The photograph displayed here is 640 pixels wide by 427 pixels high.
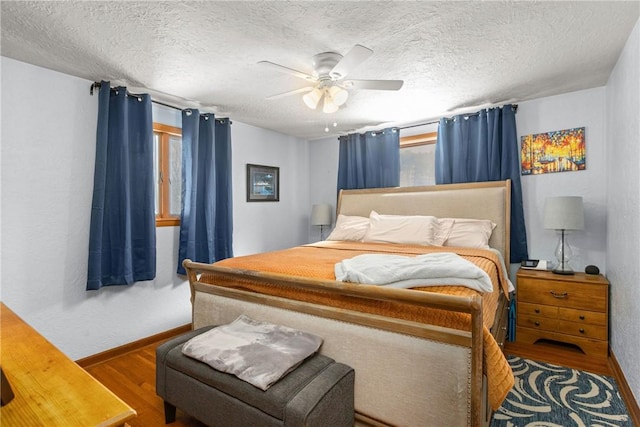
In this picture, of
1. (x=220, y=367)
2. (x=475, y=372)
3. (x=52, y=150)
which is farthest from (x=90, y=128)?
(x=475, y=372)

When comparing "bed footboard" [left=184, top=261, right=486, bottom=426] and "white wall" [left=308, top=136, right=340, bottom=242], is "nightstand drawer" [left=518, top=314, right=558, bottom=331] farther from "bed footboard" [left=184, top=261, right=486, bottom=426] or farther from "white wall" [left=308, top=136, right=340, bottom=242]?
"white wall" [left=308, top=136, right=340, bottom=242]

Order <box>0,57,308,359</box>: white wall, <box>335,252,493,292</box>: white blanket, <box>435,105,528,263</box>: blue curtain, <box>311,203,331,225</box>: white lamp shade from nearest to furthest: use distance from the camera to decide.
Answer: <box>335,252,493,292</box>: white blanket → <box>0,57,308,359</box>: white wall → <box>435,105,528,263</box>: blue curtain → <box>311,203,331,225</box>: white lamp shade

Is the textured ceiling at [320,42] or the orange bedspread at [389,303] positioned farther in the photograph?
the textured ceiling at [320,42]

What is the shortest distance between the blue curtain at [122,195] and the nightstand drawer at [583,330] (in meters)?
3.53

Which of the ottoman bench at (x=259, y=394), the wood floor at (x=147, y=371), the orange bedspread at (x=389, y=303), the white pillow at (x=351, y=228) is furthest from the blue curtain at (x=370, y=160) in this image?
the ottoman bench at (x=259, y=394)

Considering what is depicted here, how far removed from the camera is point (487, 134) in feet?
11.1

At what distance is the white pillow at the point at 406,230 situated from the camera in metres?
3.26

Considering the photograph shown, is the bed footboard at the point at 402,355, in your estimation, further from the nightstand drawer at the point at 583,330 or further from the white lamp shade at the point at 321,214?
the white lamp shade at the point at 321,214

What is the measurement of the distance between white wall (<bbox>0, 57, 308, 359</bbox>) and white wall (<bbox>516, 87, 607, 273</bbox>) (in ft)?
12.2

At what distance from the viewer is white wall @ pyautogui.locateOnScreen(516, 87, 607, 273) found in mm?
2908

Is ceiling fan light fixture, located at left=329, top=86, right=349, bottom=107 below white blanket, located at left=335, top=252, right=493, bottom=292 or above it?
above

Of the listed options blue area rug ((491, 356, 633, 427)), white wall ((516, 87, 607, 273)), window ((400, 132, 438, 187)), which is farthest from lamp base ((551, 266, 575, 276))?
window ((400, 132, 438, 187))

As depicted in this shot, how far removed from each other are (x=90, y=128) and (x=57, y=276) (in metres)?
1.21

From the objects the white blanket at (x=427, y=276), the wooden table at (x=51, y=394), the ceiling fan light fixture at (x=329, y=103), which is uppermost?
the ceiling fan light fixture at (x=329, y=103)
